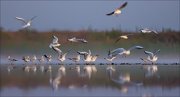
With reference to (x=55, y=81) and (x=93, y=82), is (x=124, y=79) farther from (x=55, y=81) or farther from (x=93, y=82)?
(x=55, y=81)

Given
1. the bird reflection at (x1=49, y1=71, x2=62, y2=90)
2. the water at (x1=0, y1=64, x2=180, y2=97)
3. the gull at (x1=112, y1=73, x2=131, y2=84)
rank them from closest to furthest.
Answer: the water at (x1=0, y1=64, x2=180, y2=97)
the bird reflection at (x1=49, y1=71, x2=62, y2=90)
the gull at (x1=112, y1=73, x2=131, y2=84)

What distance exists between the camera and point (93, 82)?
21.7 meters

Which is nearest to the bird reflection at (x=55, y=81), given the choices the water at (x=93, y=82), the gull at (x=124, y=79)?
the water at (x=93, y=82)

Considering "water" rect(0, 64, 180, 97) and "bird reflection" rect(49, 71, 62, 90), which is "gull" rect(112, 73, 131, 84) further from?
"bird reflection" rect(49, 71, 62, 90)

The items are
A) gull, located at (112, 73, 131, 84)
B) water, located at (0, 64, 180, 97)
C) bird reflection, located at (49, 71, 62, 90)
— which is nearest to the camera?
water, located at (0, 64, 180, 97)

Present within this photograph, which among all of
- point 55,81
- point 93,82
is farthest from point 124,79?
point 55,81

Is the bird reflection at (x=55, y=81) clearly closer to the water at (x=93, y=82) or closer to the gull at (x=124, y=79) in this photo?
the water at (x=93, y=82)

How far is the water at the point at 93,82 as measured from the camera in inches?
751

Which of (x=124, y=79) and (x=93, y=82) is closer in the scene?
(x=93, y=82)

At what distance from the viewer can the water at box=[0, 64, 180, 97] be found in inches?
751

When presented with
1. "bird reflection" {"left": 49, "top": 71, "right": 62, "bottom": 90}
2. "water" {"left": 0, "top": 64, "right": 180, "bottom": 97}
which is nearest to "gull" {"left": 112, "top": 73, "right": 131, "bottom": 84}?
"water" {"left": 0, "top": 64, "right": 180, "bottom": 97}

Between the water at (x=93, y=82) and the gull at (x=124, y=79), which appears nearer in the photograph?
the water at (x=93, y=82)

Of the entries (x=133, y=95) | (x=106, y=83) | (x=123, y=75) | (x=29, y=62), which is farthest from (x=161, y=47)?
(x=133, y=95)

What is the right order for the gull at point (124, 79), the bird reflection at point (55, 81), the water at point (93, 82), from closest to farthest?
the water at point (93, 82)
the bird reflection at point (55, 81)
the gull at point (124, 79)
